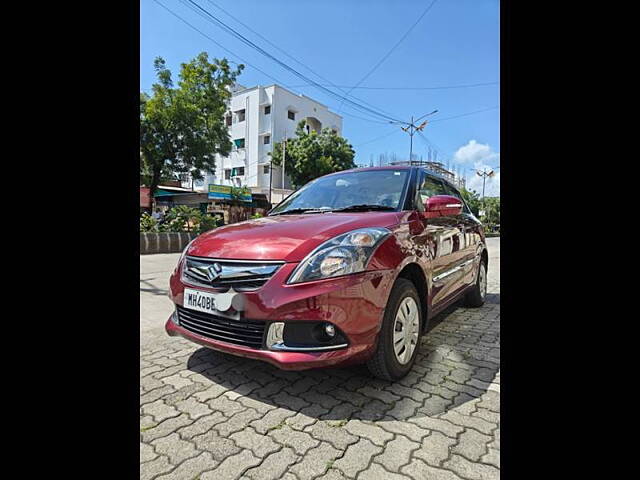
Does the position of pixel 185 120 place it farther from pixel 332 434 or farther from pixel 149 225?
pixel 332 434

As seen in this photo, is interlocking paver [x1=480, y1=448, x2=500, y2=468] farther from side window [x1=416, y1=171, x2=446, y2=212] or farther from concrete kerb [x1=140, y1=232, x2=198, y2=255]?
concrete kerb [x1=140, y1=232, x2=198, y2=255]

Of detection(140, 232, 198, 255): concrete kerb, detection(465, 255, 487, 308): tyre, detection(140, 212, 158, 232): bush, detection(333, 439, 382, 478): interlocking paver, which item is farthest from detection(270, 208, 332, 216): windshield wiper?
detection(140, 212, 158, 232): bush

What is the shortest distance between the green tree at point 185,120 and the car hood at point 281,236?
15.0 metres

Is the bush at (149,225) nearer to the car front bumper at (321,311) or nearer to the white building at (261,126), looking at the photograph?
the car front bumper at (321,311)

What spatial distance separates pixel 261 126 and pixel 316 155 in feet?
26.6

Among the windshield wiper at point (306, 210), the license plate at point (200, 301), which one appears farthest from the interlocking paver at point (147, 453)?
the windshield wiper at point (306, 210)

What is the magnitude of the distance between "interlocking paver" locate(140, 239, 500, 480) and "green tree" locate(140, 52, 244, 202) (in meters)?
15.0

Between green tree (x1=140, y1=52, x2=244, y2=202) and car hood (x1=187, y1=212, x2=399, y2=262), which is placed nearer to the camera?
car hood (x1=187, y1=212, x2=399, y2=262)

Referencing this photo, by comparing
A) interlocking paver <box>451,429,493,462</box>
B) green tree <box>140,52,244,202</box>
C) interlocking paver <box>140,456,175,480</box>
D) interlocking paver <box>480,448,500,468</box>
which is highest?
green tree <box>140,52,244,202</box>

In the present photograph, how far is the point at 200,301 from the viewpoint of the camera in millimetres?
2043

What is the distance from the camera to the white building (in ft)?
96.0
